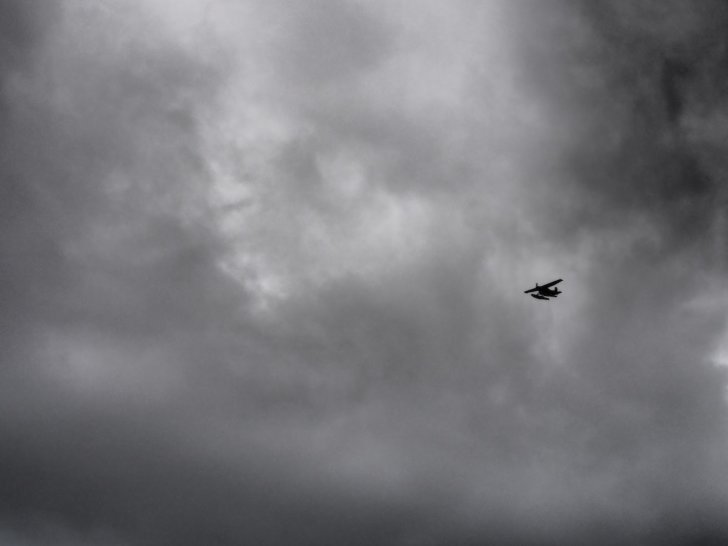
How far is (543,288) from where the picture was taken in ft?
498
